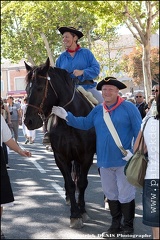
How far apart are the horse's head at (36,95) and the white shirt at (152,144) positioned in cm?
209

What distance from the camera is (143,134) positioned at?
182 inches

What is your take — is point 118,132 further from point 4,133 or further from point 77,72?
point 77,72

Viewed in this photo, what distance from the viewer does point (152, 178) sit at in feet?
14.7

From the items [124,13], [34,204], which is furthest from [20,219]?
[124,13]

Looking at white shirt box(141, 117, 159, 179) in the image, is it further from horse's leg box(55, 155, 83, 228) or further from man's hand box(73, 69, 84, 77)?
man's hand box(73, 69, 84, 77)

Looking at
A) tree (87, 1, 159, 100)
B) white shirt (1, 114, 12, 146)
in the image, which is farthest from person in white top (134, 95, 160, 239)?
tree (87, 1, 159, 100)

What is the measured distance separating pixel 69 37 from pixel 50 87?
121 cm

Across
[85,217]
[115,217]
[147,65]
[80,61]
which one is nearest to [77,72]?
[80,61]

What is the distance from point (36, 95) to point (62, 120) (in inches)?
21.6

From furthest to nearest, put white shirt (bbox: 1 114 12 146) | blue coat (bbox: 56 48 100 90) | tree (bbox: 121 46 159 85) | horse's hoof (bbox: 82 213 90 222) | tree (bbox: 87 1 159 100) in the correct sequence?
1. tree (bbox: 121 46 159 85)
2. tree (bbox: 87 1 159 100)
3. blue coat (bbox: 56 48 100 90)
4. horse's hoof (bbox: 82 213 90 222)
5. white shirt (bbox: 1 114 12 146)

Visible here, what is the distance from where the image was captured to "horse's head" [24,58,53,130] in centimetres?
621

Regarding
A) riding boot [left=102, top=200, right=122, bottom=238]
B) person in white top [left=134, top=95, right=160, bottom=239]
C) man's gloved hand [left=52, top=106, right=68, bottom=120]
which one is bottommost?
riding boot [left=102, top=200, right=122, bottom=238]

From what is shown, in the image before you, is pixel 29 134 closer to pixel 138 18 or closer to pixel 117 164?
pixel 138 18

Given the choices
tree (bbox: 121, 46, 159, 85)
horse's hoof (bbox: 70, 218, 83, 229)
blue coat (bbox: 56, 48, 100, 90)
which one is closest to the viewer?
horse's hoof (bbox: 70, 218, 83, 229)
